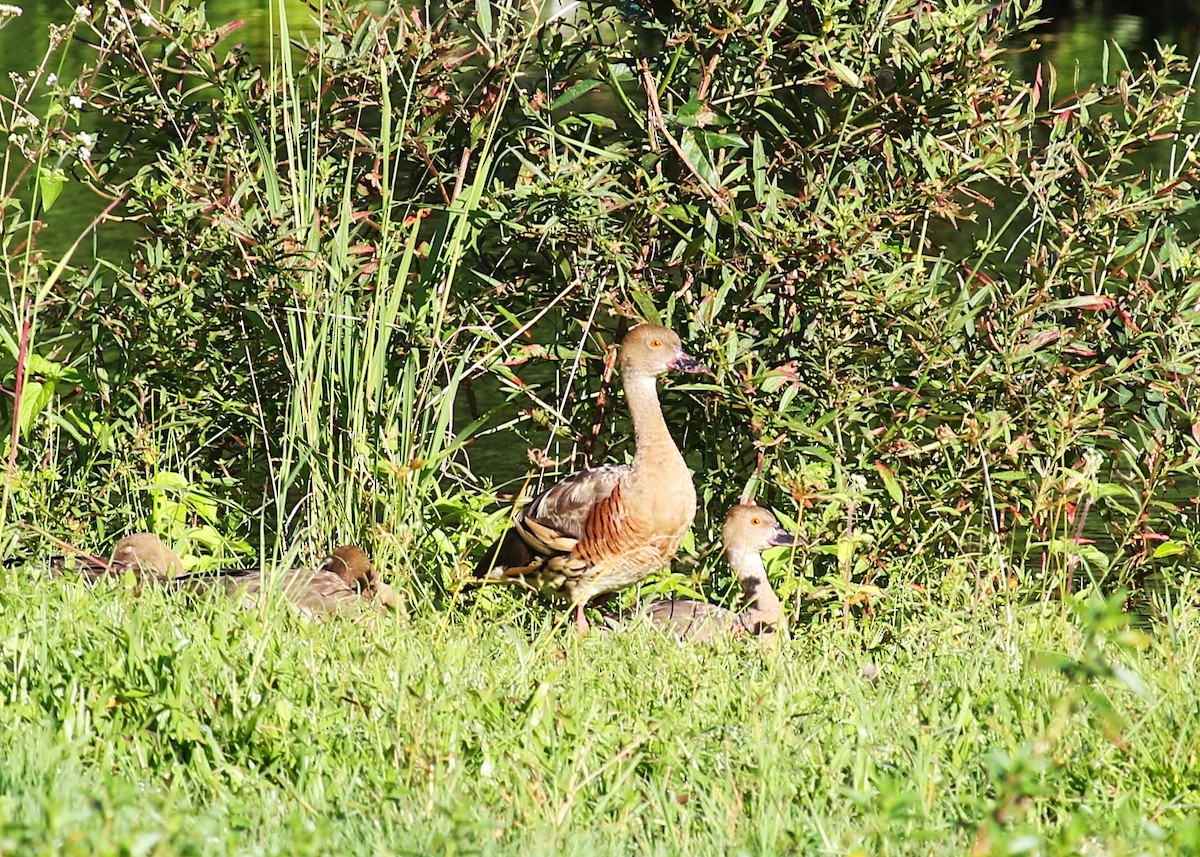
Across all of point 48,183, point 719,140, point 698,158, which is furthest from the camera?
point 698,158

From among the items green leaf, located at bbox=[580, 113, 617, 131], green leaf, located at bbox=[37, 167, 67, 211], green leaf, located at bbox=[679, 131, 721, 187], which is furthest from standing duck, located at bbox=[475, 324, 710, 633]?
green leaf, located at bbox=[37, 167, 67, 211]

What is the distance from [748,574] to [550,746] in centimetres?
237

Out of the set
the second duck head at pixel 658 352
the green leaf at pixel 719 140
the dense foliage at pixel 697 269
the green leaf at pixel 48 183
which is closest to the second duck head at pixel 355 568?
the dense foliage at pixel 697 269

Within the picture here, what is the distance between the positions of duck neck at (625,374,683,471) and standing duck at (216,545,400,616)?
113 centimetres

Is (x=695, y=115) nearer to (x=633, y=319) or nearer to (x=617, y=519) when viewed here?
(x=633, y=319)

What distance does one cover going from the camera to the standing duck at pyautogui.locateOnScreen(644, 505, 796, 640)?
5.83 meters

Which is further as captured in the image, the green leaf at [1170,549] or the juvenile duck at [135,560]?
the green leaf at [1170,549]

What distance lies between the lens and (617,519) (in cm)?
584

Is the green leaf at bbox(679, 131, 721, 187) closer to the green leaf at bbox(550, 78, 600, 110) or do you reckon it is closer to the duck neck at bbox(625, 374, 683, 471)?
the green leaf at bbox(550, 78, 600, 110)

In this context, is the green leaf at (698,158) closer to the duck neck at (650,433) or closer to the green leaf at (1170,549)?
the duck neck at (650,433)

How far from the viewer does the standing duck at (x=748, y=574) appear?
230 inches

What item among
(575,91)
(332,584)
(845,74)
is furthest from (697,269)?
(332,584)

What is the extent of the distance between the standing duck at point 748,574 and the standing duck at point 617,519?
0.18 meters

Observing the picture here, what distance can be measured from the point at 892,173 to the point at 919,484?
3.96 ft
